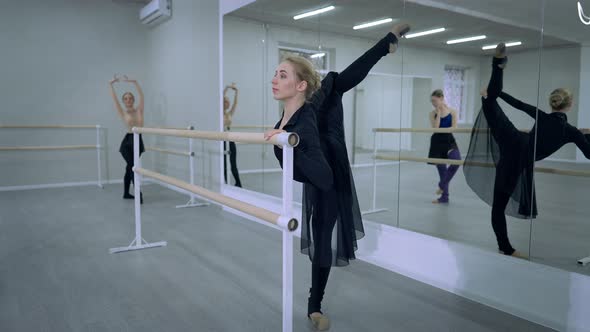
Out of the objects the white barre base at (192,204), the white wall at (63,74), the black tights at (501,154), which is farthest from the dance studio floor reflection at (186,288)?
the white wall at (63,74)

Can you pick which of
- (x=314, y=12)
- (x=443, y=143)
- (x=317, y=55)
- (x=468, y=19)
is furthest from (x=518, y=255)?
(x=314, y=12)

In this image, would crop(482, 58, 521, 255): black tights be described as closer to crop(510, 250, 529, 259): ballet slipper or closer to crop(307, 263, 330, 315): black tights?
crop(510, 250, 529, 259): ballet slipper

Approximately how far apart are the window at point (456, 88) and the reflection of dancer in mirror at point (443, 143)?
36 mm

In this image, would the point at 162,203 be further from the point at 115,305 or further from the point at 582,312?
the point at 582,312

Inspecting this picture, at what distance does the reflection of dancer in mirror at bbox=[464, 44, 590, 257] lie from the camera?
1897 mm

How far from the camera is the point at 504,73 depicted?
2.08m

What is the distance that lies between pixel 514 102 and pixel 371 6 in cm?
115

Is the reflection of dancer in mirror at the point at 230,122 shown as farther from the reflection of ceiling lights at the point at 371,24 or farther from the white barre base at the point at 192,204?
the reflection of ceiling lights at the point at 371,24

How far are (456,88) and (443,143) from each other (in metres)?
0.33

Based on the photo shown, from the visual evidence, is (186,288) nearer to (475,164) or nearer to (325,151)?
(325,151)

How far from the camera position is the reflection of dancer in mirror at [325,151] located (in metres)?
1.66

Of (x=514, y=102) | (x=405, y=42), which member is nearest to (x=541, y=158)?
(x=514, y=102)

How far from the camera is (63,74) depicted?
5.98 metres

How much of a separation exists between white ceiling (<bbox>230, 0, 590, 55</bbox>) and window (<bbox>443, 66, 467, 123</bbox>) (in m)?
0.11
